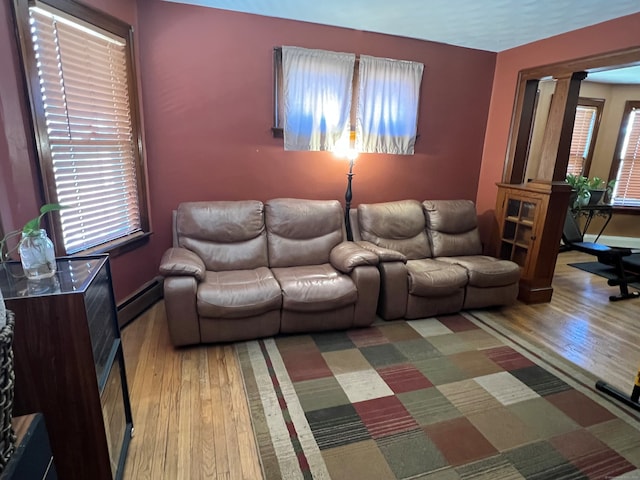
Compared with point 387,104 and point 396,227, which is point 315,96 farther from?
point 396,227

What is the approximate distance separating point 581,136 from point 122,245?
6.36 meters

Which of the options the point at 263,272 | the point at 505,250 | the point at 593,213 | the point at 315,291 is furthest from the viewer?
the point at 593,213

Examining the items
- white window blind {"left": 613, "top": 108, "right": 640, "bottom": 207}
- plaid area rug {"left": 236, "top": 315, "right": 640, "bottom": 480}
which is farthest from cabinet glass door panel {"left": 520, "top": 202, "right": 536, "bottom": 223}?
white window blind {"left": 613, "top": 108, "right": 640, "bottom": 207}

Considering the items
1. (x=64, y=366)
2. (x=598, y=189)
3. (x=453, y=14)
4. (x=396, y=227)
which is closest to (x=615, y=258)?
(x=598, y=189)

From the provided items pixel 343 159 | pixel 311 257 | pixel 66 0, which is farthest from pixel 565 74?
pixel 66 0

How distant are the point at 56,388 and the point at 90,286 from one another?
1.20 ft

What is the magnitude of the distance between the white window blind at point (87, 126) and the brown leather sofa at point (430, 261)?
204 centimetres

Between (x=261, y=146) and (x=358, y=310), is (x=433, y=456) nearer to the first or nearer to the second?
(x=358, y=310)

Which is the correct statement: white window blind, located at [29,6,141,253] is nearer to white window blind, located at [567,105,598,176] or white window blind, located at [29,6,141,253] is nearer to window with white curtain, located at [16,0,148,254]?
window with white curtain, located at [16,0,148,254]

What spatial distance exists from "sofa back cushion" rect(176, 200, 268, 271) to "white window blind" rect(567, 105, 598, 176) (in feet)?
16.7

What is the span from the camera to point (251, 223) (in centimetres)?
305

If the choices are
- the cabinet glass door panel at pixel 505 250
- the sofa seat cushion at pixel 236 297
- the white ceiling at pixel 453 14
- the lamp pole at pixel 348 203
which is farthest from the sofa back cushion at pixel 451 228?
the sofa seat cushion at pixel 236 297

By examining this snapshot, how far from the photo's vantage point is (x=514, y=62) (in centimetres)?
365

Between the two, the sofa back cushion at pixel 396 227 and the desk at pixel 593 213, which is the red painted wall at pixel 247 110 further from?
the desk at pixel 593 213
